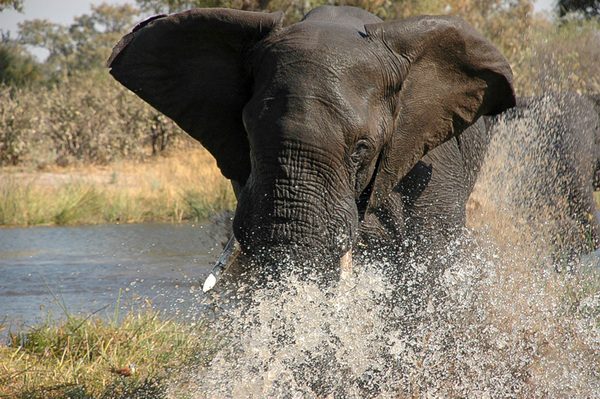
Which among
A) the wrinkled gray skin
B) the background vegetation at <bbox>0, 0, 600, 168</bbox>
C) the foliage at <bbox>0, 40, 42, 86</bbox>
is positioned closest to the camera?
the wrinkled gray skin

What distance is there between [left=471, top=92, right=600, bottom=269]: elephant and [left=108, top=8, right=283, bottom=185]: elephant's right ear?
2.72 m

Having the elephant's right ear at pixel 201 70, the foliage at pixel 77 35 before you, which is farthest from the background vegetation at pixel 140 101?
the foliage at pixel 77 35

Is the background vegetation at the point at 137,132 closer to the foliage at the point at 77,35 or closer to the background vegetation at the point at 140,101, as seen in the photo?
the background vegetation at the point at 140,101

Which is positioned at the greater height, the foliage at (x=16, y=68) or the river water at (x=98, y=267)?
the river water at (x=98, y=267)

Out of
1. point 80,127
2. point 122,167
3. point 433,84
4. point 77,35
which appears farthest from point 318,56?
point 77,35

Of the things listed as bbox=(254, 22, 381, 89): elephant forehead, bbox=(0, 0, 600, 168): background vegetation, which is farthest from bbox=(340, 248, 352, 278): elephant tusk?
bbox=(0, 0, 600, 168): background vegetation

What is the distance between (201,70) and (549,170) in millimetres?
6175

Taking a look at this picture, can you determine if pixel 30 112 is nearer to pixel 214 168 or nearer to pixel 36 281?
pixel 214 168

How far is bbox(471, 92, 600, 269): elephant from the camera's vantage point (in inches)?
369

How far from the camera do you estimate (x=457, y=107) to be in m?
6.01

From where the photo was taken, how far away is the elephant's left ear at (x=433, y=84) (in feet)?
18.7

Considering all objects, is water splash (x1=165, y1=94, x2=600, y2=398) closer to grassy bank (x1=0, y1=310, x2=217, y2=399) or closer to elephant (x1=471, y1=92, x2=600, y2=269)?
grassy bank (x1=0, y1=310, x2=217, y2=399)

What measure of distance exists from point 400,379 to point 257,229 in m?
1.35

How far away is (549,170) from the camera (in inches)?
455
